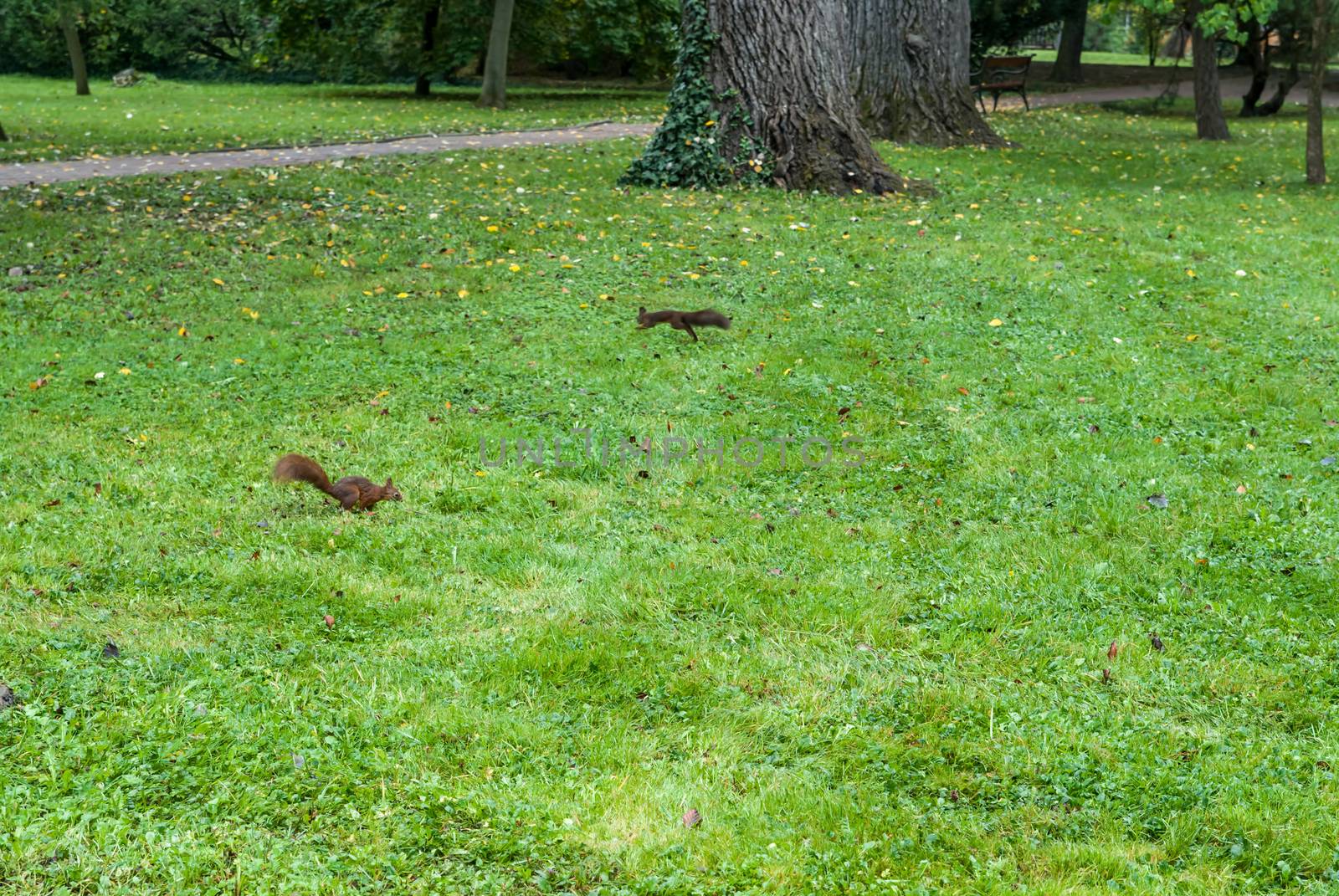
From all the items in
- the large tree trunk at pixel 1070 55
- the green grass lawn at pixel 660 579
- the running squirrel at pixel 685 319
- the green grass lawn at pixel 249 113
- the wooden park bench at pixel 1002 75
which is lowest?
the green grass lawn at pixel 660 579

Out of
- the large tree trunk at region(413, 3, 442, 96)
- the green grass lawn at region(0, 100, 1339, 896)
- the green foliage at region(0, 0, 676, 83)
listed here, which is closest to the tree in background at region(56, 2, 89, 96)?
the green foliage at region(0, 0, 676, 83)

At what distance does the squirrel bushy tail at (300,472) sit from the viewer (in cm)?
478

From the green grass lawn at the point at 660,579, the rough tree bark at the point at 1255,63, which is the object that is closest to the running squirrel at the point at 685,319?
the green grass lawn at the point at 660,579

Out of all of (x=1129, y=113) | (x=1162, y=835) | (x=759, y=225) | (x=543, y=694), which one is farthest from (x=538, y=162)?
(x=1129, y=113)

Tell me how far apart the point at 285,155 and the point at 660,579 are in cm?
1166

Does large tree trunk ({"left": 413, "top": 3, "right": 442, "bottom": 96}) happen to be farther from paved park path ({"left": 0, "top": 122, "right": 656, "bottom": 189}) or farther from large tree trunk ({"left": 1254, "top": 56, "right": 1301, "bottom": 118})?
large tree trunk ({"left": 1254, "top": 56, "right": 1301, "bottom": 118})

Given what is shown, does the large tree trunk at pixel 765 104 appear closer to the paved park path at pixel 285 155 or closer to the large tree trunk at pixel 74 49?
the paved park path at pixel 285 155

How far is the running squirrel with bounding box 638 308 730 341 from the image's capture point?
679cm

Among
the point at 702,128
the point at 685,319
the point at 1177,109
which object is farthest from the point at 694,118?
the point at 1177,109

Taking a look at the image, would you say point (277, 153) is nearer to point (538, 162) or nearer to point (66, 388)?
point (538, 162)

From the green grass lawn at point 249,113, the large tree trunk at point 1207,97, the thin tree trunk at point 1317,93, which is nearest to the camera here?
the thin tree trunk at point 1317,93

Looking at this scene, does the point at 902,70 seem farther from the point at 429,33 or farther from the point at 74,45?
the point at 74,45

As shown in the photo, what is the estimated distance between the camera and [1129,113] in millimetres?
25125

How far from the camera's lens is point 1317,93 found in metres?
13.0
